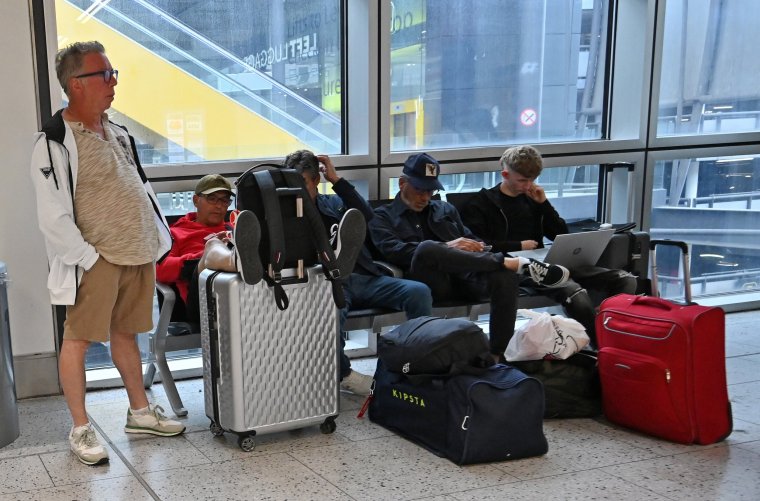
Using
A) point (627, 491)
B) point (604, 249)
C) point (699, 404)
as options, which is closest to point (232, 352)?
point (627, 491)

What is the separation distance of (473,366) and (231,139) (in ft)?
6.52

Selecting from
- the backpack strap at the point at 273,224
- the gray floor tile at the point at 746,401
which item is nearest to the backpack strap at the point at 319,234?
the backpack strap at the point at 273,224

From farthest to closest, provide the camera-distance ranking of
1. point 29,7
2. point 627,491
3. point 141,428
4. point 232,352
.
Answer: point 29,7, point 141,428, point 232,352, point 627,491

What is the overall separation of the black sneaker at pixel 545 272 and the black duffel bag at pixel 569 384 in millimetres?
431

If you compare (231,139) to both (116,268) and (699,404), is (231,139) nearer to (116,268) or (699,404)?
(116,268)

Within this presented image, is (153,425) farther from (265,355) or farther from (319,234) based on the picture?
(319,234)

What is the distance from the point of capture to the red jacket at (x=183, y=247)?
3984mm

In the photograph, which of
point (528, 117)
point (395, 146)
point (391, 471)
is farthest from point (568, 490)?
point (528, 117)

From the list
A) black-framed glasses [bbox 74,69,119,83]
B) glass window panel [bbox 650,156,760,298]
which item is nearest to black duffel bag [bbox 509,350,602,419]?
black-framed glasses [bbox 74,69,119,83]

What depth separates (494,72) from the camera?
5.46 metres

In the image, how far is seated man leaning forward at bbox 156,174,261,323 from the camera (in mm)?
3295

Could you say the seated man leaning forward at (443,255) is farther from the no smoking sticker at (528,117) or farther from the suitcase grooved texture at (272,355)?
the no smoking sticker at (528,117)

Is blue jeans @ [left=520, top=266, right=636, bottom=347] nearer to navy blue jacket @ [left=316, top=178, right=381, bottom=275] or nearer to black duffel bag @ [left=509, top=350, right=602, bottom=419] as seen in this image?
black duffel bag @ [left=509, top=350, right=602, bottom=419]

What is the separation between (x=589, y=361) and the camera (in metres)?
3.93
